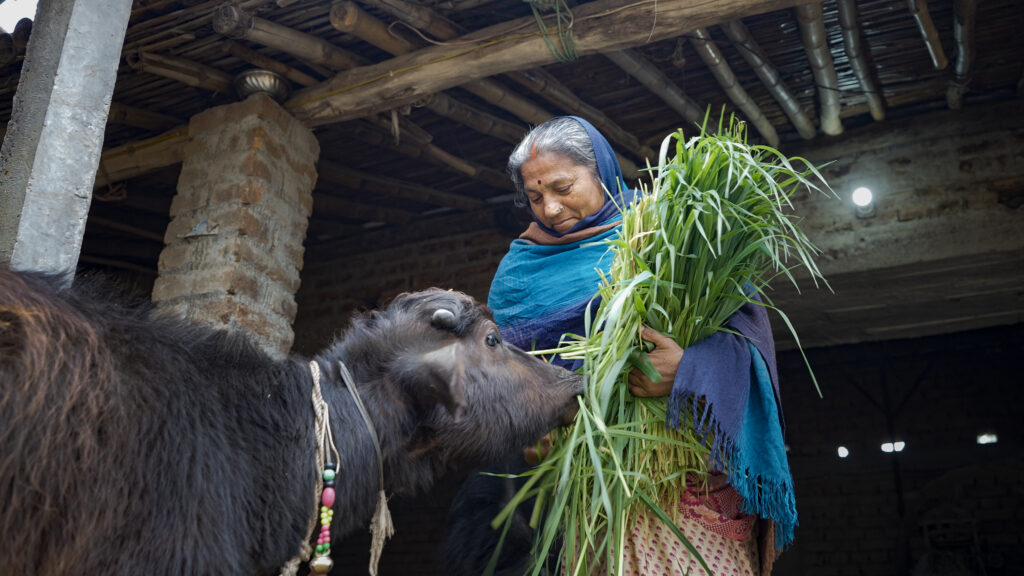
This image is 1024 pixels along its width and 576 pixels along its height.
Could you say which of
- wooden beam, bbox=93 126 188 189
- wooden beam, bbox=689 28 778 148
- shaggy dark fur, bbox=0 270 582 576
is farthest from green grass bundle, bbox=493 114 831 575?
wooden beam, bbox=93 126 188 189

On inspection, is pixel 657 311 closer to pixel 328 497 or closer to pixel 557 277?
A: pixel 557 277

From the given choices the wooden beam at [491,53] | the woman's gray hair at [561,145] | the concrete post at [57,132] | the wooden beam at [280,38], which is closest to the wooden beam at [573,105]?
the wooden beam at [491,53]

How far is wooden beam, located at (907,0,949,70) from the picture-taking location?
4.07 m

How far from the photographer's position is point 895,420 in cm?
1028

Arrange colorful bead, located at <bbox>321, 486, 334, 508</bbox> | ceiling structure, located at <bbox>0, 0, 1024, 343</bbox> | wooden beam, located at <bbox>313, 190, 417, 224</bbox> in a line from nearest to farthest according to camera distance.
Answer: colorful bead, located at <bbox>321, 486, 334, 508</bbox> → ceiling structure, located at <bbox>0, 0, 1024, 343</bbox> → wooden beam, located at <bbox>313, 190, 417, 224</bbox>

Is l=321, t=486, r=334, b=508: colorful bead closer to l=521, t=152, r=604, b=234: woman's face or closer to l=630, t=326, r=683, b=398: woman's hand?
l=630, t=326, r=683, b=398: woman's hand

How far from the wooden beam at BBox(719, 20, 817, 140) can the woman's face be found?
181 cm

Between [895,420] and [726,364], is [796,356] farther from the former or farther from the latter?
[726,364]

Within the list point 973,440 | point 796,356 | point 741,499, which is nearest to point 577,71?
point 741,499

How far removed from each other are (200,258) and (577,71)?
2.20 metres

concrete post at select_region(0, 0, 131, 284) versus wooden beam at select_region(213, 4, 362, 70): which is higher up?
wooden beam at select_region(213, 4, 362, 70)

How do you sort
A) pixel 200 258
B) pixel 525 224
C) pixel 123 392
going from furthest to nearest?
1. pixel 525 224
2. pixel 200 258
3. pixel 123 392

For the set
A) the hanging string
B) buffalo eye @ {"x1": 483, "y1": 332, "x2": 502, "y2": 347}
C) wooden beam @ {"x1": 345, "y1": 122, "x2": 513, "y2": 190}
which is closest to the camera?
buffalo eye @ {"x1": 483, "y1": 332, "x2": 502, "y2": 347}

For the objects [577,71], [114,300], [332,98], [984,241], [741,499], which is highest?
[577,71]
